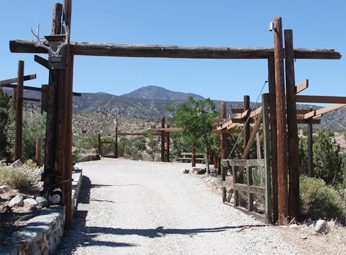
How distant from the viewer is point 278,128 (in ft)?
30.6

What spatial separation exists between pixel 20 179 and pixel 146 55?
3.73 m

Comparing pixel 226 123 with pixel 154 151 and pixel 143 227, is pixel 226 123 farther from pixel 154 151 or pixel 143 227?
pixel 154 151

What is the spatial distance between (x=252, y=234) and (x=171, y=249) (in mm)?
1824

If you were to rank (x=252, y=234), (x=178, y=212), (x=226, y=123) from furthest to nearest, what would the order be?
1. (x=226, y=123)
2. (x=178, y=212)
3. (x=252, y=234)

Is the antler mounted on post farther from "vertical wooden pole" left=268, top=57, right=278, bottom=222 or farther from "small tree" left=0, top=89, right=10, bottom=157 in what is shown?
"small tree" left=0, top=89, right=10, bottom=157

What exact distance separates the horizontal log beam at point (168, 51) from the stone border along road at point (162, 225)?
11.4ft

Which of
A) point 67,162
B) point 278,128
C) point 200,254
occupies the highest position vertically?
point 278,128

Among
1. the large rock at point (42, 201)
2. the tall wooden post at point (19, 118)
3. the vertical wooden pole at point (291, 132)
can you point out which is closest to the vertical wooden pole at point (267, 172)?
the vertical wooden pole at point (291, 132)

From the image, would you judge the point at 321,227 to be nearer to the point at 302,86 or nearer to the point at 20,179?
the point at 302,86

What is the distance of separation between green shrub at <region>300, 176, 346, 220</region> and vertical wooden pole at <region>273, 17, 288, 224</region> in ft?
4.24

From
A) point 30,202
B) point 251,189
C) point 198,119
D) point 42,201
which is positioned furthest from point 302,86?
point 198,119

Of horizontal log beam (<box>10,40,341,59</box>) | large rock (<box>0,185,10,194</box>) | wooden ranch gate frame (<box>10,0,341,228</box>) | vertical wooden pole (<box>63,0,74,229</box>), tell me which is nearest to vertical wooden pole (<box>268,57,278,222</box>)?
wooden ranch gate frame (<box>10,0,341,228</box>)

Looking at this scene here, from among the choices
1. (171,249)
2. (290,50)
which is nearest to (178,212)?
(171,249)

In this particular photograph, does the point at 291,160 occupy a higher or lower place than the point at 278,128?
lower
